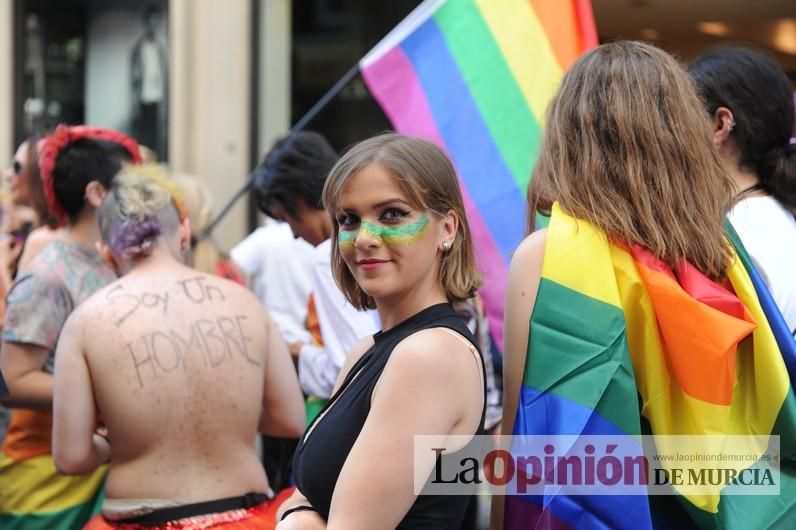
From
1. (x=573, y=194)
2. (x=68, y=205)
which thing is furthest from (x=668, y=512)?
(x=68, y=205)

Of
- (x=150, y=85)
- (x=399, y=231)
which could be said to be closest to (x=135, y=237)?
(x=399, y=231)

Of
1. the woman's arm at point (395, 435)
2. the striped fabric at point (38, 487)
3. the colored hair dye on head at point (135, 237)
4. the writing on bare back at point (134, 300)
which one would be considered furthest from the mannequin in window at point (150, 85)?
the woman's arm at point (395, 435)

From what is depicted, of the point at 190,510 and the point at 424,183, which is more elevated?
the point at 424,183

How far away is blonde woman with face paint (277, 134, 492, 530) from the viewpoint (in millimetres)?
2229

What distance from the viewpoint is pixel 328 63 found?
824 centimetres

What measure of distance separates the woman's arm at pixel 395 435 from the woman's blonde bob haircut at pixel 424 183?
313 millimetres

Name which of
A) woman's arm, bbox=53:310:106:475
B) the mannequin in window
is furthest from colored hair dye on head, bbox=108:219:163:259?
the mannequin in window

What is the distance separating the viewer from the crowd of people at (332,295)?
2.40 metres

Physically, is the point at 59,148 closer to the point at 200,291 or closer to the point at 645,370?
the point at 200,291

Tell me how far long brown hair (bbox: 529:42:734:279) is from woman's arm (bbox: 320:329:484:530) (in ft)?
1.92

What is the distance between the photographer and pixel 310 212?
4.54 m

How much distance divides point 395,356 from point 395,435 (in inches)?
6.4

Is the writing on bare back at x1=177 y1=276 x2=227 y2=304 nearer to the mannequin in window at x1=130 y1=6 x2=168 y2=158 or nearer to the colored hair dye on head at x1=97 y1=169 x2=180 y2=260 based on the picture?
the colored hair dye on head at x1=97 y1=169 x2=180 y2=260

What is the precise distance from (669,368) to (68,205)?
2.79 m
